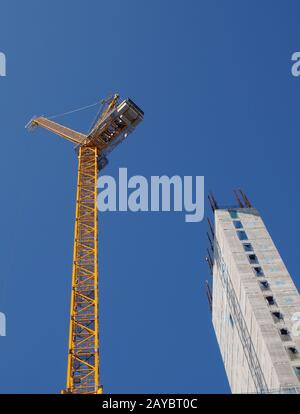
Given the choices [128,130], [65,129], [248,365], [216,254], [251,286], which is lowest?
[248,365]

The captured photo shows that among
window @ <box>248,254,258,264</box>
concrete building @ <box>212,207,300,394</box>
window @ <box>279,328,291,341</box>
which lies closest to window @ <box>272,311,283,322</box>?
concrete building @ <box>212,207,300,394</box>

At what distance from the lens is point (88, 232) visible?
47.3m

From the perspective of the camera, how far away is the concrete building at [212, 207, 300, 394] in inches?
1773

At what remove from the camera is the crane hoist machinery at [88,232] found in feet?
116

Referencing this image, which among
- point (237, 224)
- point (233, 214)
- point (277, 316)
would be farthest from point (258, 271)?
point (233, 214)

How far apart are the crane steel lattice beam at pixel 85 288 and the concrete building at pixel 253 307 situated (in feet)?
50.2

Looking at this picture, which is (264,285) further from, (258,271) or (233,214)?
(233,214)

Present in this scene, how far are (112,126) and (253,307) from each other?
2372cm

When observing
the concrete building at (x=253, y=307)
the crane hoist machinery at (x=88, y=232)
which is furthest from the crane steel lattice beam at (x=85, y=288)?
the concrete building at (x=253, y=307)
